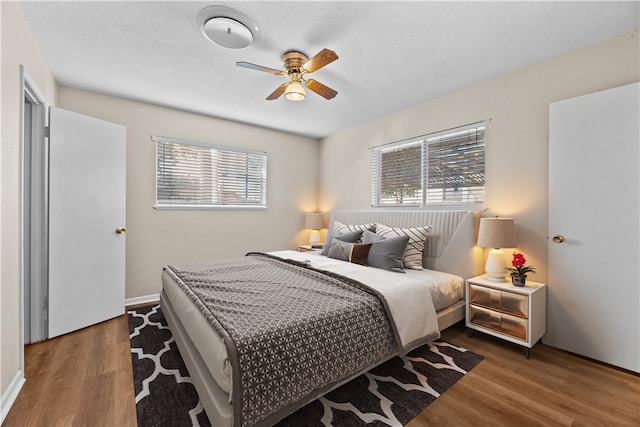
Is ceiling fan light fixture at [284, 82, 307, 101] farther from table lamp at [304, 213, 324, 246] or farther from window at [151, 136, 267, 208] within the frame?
table lamp at [304, 213, 324, 246]

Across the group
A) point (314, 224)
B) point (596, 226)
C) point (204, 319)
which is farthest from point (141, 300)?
point (596, 226)

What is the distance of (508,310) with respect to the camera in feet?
7.91

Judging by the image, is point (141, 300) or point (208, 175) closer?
point (141, 300)

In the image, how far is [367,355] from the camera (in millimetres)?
1734

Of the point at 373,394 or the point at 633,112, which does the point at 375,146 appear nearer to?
the point at 633,112

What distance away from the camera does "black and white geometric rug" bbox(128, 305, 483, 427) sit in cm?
158

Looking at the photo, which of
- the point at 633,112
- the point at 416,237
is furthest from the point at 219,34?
the point at 633,112

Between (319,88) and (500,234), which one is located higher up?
(319,88)

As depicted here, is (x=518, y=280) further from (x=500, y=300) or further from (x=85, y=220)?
(x=85, y=220)

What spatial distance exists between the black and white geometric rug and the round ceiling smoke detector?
2489 mm

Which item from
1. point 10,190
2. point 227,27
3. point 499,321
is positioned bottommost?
point 499,321

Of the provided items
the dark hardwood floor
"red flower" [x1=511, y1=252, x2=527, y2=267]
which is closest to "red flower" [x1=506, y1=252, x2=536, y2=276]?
"red flower" [x1=511, y1=252, x2=527, y2=267]

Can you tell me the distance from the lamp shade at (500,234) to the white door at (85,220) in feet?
12.5

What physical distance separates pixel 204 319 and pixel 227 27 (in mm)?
2009
